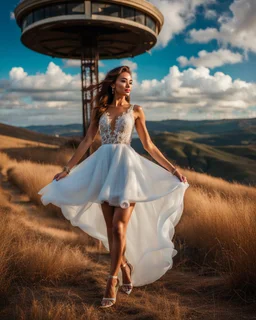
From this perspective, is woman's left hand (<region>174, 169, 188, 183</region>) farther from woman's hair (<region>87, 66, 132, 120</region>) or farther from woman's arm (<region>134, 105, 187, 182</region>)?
woman's hair (<region>87, 66, 132, 120</region>)

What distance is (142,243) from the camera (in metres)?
4.26

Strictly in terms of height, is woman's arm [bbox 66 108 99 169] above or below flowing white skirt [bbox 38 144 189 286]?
above

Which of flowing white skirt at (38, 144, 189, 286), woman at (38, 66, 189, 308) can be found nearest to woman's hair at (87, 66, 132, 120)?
woman at (38, 66, 189, 308)

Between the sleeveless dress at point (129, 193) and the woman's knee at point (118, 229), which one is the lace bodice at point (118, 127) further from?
the woman's knee at point (118, 229)

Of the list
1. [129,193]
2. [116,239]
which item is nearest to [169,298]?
[116,239]

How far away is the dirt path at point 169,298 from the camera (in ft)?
10.6

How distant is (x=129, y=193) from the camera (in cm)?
350

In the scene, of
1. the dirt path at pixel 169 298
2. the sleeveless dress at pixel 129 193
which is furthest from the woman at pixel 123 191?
the dirt path at pixel 169 298

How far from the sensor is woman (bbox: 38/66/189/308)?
358cm

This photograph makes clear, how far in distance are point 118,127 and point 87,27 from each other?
59.3 ft

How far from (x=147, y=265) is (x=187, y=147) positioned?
501 ft

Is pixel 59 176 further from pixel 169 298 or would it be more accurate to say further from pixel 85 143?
pixel 169 298

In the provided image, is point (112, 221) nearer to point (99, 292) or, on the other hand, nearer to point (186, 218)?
point (99, 292)

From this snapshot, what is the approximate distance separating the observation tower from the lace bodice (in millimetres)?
13562
